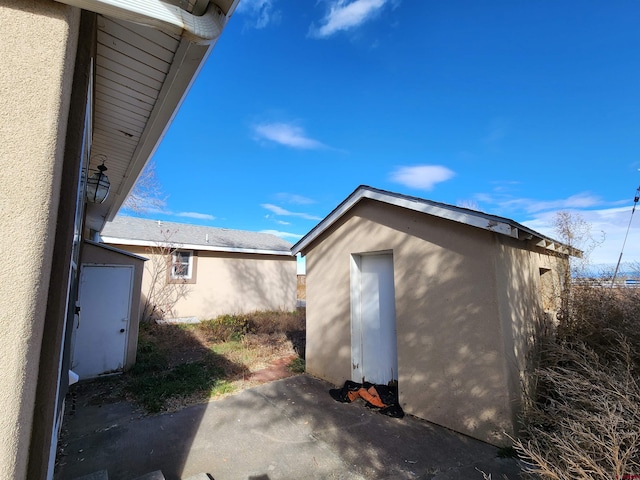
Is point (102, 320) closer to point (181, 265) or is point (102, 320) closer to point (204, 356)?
point (204, 356)

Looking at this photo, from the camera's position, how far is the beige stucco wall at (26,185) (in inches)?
45.4

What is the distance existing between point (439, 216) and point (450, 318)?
1.65 metres

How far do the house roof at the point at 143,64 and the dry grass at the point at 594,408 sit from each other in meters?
3.63

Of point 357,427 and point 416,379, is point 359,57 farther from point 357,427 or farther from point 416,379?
point 357,427

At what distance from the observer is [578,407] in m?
3.07

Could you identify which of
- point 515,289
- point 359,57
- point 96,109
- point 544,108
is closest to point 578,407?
point 515,289

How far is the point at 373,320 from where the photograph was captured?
20.0 ft

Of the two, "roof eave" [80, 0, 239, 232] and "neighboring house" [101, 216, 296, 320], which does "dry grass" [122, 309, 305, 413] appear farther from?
"roof eave" [80, 0, 239, 232]

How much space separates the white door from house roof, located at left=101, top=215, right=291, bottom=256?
5699mm

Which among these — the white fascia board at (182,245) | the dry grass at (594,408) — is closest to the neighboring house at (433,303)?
the dry grass at (594,408)

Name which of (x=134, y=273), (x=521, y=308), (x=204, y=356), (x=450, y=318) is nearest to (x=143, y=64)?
(x=450, y=318)

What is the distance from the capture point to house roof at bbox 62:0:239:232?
172 cm

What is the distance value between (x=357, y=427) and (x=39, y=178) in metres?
4.97

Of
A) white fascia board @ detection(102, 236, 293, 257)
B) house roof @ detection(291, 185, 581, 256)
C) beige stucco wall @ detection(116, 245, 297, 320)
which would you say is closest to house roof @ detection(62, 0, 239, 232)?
house roof @ detection(291, 185, 581, 256)
